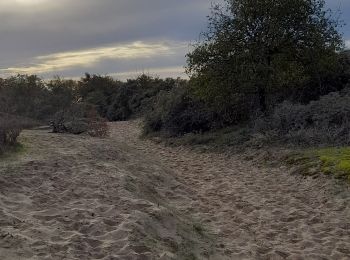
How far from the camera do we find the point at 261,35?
18141mm

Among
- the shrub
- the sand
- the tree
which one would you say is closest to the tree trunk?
the tree

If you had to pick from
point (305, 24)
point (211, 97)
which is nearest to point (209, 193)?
point (211, 97)

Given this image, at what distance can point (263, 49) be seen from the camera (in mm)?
17922

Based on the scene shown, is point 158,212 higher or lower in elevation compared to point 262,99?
lower

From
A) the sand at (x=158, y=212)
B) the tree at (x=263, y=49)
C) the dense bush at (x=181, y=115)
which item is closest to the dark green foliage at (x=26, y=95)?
the dense bush at (x=181, y=115)

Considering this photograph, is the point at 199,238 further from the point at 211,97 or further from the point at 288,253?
the point at 211,97

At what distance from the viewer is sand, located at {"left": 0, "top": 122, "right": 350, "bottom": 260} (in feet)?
20.2

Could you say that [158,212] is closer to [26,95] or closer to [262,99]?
[262,99]

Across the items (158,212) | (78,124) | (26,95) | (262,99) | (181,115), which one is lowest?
(158,212)

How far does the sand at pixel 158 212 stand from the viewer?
6.14 metres

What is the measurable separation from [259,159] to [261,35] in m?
6.29

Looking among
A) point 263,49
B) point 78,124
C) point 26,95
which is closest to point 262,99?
point 263,49

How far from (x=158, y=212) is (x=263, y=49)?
1179 centimetres

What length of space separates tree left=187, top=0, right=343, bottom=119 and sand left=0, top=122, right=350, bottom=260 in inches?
240
